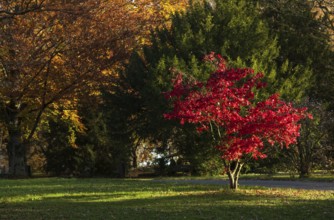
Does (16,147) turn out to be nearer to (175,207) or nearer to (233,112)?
(233,112)

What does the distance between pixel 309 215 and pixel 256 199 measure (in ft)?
11.3

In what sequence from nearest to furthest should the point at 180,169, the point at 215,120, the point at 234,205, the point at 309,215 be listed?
1. the point at 309,215
2. the point at 234,205
3. the point at 215,120
4. the point at 180,169

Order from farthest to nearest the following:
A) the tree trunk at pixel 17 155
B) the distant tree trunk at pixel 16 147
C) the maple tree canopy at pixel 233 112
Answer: the tree trunk at pixel 17 155 < the distant tree trunk at pixel 16 147 < the maple tree canopy at pixel 233 112

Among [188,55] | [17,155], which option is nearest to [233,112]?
[188,55]

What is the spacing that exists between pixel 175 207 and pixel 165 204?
836mm

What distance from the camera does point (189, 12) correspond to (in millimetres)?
28734

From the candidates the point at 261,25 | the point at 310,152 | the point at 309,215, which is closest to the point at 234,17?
the point at 261,25

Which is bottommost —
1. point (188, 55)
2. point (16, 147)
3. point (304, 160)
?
point (304, 160)

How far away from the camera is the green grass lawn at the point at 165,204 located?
1180cm

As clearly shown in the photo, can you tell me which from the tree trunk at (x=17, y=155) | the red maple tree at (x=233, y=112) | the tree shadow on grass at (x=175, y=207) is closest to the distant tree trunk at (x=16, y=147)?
the tree trunk at (x=17, y=155)

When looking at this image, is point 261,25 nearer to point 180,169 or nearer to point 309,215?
point 180,169

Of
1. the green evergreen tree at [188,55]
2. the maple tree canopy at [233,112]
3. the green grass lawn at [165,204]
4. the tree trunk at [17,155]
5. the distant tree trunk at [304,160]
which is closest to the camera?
the green grass lawn at [165,204]

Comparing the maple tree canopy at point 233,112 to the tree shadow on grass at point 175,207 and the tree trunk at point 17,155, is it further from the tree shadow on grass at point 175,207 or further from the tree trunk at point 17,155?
the tree trunk at point 17,155

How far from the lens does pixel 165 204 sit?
1403 centimetres
